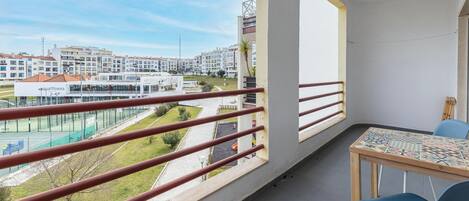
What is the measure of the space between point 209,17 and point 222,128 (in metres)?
3.02

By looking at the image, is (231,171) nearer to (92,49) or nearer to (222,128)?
(222,128)

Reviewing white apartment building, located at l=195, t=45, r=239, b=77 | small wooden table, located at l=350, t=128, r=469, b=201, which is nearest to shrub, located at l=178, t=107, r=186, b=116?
white apartment building, located at l=195, t=45, r=239, b=77

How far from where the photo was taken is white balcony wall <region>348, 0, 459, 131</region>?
4270 mm

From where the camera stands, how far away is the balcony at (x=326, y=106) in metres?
1.55

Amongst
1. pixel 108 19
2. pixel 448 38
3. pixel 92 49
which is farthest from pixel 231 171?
pixel 448 38

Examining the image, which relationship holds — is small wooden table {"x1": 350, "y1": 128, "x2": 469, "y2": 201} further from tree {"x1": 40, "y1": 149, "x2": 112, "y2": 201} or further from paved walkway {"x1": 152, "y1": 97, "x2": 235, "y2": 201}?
tree {"x1": 40, "y1": 149, "x2": 112, "y2": 201}

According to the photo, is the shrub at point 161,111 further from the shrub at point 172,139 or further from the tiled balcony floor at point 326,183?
the tiled balcony floor at point 326,183

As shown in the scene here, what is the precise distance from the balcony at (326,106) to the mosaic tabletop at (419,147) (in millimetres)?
270

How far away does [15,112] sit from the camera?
0.99 m

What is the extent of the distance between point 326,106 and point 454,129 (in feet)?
6.20

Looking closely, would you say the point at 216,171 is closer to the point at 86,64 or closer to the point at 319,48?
the point at 86,64

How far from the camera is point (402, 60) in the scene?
4676 millimetres

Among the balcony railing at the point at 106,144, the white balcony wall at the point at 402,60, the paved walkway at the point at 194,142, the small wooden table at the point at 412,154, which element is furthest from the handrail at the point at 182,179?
the white balcony wall at the point at 402,60

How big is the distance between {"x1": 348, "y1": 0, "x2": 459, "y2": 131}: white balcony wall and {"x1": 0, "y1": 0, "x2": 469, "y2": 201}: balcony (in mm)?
16
